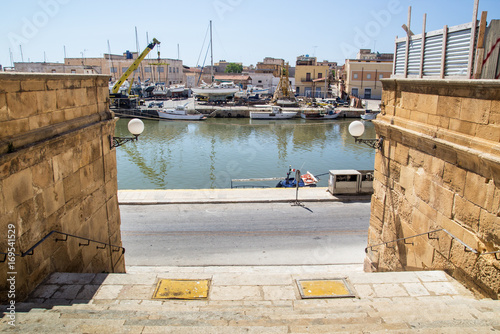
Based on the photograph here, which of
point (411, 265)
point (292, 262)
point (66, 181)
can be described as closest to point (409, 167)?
point (411, 265)

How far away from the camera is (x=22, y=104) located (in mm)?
4711

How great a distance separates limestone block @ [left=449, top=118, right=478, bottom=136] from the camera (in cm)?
479

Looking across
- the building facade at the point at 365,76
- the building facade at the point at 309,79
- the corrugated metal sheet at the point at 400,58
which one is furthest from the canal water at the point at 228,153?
the building facade at the point at 309,79

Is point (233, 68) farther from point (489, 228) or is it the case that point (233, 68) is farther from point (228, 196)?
point (489, 228)

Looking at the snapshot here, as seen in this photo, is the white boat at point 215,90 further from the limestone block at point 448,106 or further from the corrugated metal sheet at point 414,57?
the limestone block at point 448,106

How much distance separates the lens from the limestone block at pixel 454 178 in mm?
5038

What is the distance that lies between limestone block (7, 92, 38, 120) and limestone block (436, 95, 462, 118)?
575 centimetres

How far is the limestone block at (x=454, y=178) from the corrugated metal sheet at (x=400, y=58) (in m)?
2.65

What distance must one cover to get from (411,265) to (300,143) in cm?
2901

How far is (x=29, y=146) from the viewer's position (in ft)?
A: 15.3

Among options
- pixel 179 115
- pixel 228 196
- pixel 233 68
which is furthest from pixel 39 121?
pixel 233 68

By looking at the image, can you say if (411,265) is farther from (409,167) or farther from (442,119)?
(442,119)

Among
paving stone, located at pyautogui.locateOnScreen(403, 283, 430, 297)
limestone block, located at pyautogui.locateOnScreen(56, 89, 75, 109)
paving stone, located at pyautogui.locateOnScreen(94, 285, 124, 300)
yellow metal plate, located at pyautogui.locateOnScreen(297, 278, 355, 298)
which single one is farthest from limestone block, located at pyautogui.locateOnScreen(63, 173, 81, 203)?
paving stone, located at pyautogui.locateOnScreen(403, 283, 430, 297)

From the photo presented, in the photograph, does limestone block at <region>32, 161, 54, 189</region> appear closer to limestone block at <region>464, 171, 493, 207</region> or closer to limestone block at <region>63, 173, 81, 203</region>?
limestone block at <region>63, 173, 81, 203</region>
